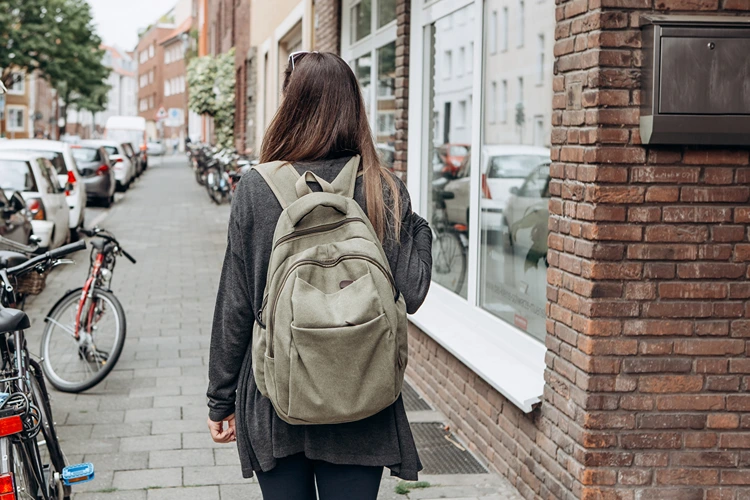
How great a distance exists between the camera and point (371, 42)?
9.11 metres

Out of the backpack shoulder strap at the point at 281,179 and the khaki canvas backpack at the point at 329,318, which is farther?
the backpack shoulder strap at the point at 281,179

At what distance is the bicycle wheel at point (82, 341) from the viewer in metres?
6.77

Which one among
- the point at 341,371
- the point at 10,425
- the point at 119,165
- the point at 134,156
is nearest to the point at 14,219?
the point at 10,425

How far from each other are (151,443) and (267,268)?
11.3 feet

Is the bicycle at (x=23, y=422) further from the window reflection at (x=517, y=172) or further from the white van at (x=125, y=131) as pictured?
the white van at (x=125, y=131)

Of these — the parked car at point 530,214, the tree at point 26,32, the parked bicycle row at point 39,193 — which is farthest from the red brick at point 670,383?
the tree at point 26,32

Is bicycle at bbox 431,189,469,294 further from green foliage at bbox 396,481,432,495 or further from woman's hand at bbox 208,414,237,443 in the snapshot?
woman's hand at bbox 208,414,237,443

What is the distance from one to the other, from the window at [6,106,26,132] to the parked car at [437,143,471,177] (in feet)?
204

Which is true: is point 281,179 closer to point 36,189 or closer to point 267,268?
point 267,268

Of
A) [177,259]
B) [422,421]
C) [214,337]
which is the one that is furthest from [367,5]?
[214,337]

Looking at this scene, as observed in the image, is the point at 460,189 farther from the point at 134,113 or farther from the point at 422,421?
the point at 134,113

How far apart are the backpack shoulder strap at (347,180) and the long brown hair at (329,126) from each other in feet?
A: 0.08

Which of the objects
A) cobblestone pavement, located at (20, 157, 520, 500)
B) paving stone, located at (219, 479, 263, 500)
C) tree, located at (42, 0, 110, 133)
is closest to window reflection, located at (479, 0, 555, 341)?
cobblestone pavement, located at (20, 157, 520, 500)

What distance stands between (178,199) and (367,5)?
18.3 metres
